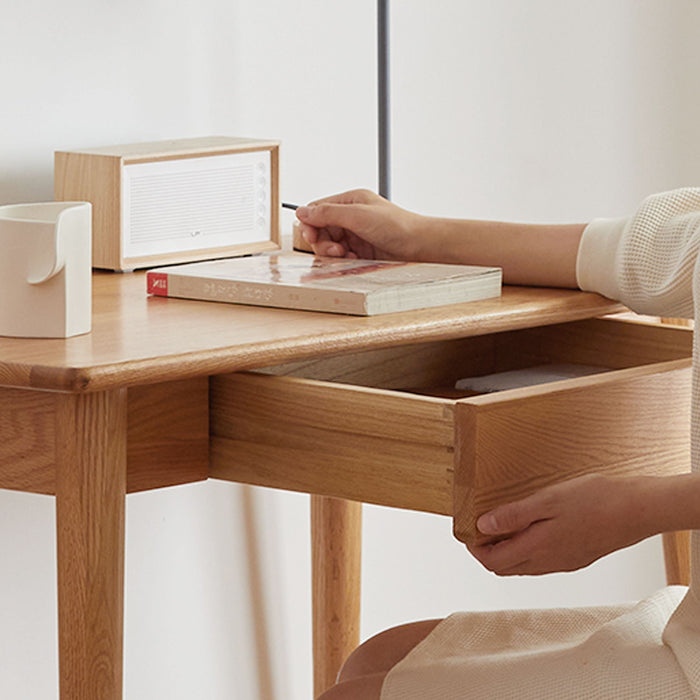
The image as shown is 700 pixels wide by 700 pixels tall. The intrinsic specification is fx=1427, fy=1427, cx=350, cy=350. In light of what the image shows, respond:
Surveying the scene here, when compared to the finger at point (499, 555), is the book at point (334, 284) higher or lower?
higher

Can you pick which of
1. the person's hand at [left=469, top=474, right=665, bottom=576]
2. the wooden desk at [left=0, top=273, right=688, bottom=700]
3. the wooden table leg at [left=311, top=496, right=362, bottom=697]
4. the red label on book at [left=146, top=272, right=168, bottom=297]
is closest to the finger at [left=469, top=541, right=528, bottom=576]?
the person's hand at [left=469, top=474, right=665, bottom=576]

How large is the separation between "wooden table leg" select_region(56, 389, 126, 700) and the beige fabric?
21 cm

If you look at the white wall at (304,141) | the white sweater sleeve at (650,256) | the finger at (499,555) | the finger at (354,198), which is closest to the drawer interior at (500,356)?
the white sweater sleeve at (650,256)

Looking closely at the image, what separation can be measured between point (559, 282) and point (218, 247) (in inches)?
14.6

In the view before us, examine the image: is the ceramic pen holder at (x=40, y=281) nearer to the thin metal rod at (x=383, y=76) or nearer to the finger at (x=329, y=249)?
the finger at (x=329, y=249)

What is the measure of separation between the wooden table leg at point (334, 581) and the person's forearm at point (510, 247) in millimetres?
411

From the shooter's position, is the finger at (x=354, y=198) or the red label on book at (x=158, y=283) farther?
the finger at (x=354, y=198)

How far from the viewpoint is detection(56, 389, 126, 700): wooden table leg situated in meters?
0.93

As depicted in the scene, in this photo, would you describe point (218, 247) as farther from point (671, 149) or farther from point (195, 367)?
point (671, 149)

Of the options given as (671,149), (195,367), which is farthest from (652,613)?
(671,149)

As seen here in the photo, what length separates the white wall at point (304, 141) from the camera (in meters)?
1.52

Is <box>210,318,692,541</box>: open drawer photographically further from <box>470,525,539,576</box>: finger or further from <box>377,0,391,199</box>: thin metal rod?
<box>377,0,391,199</box>: thin metal rod

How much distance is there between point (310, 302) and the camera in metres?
1.10

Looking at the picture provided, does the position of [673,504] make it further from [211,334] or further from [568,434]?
[211,334]
